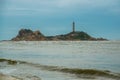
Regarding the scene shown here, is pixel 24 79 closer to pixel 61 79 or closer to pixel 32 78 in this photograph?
pixel 32 78

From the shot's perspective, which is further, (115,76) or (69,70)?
(69,70)

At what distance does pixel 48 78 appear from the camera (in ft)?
77.9

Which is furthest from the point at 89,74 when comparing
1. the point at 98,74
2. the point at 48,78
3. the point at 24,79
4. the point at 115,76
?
the point at 24,79

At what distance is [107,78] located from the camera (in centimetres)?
2423

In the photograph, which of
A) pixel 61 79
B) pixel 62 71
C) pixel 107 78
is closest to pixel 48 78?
pixel 61 79

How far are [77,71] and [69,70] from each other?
142cm

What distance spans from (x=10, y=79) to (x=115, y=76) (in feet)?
26.8

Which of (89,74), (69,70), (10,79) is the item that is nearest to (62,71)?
(69,70)

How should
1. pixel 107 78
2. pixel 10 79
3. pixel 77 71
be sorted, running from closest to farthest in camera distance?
1. pixel 10 79
2. pixel 107 78
3. pixel 77 71

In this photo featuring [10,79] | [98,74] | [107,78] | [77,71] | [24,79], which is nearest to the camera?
[10,79]

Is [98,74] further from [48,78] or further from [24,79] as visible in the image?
[24,79]

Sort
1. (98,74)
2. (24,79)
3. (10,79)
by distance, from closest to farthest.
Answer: (10,79), (24,79), (98,74)

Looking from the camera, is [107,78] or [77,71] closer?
[107,78]

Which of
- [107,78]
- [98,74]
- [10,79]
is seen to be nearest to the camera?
[10,79]
